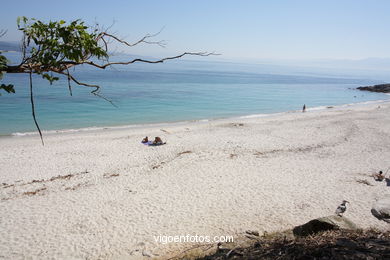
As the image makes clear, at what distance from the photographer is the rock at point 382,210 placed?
8.41 meters

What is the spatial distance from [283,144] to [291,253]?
44.4 feet

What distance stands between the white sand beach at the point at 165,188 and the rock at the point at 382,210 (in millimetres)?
213

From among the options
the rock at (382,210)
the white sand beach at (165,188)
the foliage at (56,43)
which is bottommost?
the white sand beach at (165,188)

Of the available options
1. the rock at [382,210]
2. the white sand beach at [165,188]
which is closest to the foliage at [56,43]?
the white sand beach at [165,188]

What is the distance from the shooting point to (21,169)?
42.3 feet

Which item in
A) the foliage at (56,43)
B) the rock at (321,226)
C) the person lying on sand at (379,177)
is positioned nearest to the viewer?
the foliage at (56,43)

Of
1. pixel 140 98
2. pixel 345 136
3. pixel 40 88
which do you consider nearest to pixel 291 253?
pixel 345 136

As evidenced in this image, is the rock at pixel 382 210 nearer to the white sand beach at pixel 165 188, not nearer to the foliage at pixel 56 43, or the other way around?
the white sand beach at pixel 165 188

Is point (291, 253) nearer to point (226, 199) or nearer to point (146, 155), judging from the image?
point (226, 199)

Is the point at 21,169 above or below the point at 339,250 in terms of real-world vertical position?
below

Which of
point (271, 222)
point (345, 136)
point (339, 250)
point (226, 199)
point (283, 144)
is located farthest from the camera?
point (345, 136)

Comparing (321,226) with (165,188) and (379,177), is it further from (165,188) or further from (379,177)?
(379,177)

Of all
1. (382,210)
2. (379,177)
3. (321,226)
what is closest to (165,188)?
(321,226)

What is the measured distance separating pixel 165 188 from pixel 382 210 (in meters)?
6.97
